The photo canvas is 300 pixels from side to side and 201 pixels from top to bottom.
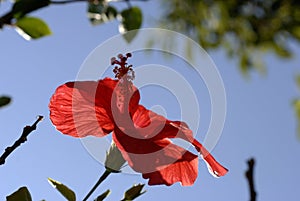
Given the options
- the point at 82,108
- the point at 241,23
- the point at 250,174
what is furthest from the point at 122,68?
the point at 241,23

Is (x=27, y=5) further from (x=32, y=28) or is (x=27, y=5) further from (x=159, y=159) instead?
(x=159, y=159)

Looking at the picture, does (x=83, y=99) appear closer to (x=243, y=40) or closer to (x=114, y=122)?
(x=114, y=122)

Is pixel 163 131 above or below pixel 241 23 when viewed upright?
below

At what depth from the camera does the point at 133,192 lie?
58cm

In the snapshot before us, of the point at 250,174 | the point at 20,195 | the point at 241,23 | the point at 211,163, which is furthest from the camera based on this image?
the point at 241,23

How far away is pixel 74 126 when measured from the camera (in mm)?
674

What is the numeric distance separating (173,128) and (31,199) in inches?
7.8

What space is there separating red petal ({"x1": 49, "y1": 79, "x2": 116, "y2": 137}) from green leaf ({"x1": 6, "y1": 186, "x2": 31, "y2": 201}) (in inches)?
5.0

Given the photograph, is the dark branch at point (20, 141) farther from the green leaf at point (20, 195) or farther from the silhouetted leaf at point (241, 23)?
the silhouetted leaf at point (241, 23)

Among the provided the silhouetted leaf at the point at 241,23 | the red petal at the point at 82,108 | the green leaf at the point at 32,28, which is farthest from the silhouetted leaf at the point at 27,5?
the silhouetted leaf at the point at 241,23

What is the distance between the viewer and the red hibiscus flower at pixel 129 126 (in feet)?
2.07

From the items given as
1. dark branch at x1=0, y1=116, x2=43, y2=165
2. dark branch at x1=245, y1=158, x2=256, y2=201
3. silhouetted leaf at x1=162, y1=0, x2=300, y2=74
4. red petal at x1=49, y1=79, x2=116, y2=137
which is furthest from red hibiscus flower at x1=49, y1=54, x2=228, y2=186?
silhouetted leaf at x1=162, y1=0, x2=300, y2=74

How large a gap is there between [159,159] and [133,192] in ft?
0.22

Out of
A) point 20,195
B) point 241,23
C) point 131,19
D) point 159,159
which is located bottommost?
point 20,195
